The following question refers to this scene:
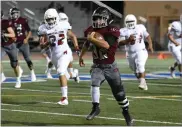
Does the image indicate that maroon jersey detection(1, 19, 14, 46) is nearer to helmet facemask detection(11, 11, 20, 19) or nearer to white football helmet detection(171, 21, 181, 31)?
helmet facemask detection(11, 11, 20, 19)

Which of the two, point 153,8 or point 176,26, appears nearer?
point 176,26

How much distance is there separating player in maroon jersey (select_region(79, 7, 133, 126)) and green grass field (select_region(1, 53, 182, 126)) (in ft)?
1.33

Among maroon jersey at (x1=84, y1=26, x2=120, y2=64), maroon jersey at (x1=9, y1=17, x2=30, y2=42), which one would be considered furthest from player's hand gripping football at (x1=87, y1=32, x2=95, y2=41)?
maroon jersey at (x1=9, y1=17, x2=30, y2=42)

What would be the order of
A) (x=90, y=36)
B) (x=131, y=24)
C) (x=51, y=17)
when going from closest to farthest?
1. (x=90, y=36)
2. (x=51, y=17)
3. (x=131, y=24)

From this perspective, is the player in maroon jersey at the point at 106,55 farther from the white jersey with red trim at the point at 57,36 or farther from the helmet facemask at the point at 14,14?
Answer: the helmet facemask at the point at 14,14

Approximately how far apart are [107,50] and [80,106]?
1.95 meters

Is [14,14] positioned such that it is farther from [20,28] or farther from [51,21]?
[51,21]

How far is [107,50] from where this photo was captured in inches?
290

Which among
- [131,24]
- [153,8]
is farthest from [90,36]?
[153,8]

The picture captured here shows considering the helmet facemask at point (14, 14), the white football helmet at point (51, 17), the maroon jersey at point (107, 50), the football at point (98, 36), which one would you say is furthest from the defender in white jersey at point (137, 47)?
the football at point (98, 36)

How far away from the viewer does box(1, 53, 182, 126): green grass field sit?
7.53 meters

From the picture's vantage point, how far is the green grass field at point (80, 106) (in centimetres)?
753

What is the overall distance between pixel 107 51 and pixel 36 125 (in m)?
1.40

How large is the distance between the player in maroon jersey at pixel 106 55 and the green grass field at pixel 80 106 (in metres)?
0.41
